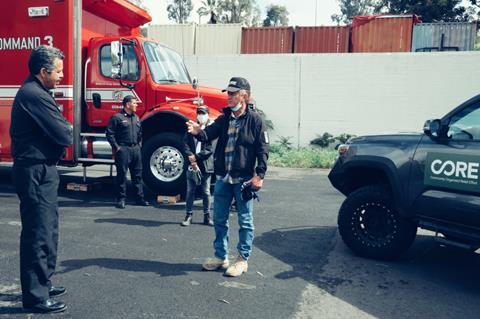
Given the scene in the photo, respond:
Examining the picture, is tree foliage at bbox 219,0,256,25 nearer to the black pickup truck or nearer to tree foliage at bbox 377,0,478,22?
tree foliage at bbox 377,0,478,22

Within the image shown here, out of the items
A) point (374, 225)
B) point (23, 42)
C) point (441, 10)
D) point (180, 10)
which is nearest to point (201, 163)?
→ point (374, 225)

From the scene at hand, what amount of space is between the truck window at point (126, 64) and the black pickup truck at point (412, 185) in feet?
14.3

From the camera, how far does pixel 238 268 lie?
4562 millimetres

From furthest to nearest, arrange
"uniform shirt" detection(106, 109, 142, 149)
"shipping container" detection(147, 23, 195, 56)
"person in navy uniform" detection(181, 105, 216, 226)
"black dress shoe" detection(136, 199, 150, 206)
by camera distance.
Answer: "shipping container" detection(147, 23, 195, 56) < "black dress shoe" detection(136, 199, 150, 206) < "uniform shirt" detection(106, 109, 142, 149) < "person in navy uniform" detection(181, 105, 216, 226)

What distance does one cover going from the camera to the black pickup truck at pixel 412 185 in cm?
445

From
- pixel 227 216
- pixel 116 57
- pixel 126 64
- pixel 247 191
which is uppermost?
pixel 116 57

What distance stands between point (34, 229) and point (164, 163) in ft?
14.5

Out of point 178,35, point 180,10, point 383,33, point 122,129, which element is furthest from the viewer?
point 180,10

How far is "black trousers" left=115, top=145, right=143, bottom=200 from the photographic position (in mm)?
7469

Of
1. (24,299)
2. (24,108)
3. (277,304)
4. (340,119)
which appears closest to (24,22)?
(24,108)

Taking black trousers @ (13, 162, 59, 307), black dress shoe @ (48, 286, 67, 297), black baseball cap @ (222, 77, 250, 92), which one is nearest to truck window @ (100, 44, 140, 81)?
black baseball cap @ (222, 77, 250, 92)

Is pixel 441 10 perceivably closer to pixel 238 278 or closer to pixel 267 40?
pixel 267 40

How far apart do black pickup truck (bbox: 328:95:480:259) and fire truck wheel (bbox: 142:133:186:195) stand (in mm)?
3123

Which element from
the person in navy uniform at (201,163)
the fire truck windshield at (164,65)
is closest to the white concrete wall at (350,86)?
the fire truck windshield at (164,65)
